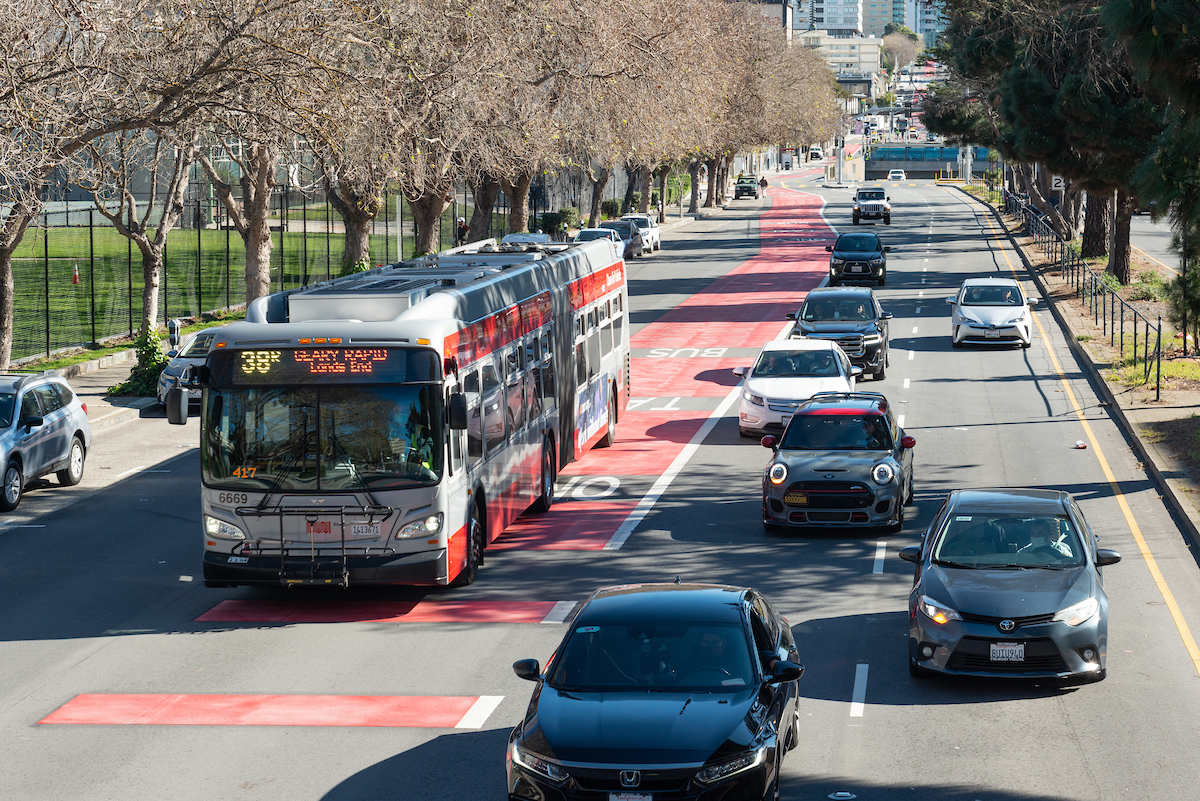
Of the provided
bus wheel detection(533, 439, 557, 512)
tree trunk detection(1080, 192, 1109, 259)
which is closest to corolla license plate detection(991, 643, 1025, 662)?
bus wheel detection(533, 439, 557, 512)

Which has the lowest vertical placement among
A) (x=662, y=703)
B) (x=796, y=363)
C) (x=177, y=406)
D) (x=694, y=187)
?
(x=662, y=703)

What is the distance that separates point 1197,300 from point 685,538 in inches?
578

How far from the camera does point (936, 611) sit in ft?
38.7

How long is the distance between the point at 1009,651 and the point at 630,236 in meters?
55.5

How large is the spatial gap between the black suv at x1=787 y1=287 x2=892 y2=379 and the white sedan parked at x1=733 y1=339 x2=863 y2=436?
4.32 metres

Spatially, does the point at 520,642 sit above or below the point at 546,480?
below

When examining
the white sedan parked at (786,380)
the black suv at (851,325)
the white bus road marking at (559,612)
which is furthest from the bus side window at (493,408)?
the black suv at (851,325)

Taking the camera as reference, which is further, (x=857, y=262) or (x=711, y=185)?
(x=711, y=185)

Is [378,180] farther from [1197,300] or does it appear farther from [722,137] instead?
[722,137]

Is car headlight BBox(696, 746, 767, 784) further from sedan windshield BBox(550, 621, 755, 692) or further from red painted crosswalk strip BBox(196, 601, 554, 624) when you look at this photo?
red painted crosswalk strip BBox(196, 601, 554, 624)

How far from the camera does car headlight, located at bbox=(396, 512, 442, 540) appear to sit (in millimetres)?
14039

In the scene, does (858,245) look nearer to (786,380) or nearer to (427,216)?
(427,216)

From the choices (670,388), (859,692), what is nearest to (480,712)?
(859,692)

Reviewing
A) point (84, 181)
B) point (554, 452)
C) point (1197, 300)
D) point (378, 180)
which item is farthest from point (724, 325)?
point (554, 452)
